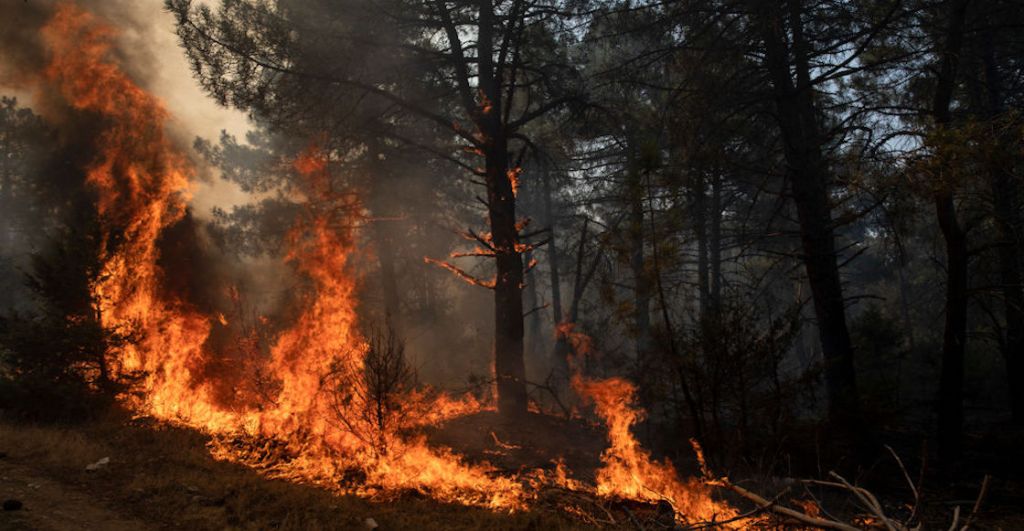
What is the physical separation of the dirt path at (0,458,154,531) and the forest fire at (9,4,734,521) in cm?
199

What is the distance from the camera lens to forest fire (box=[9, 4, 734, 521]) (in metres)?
7.77

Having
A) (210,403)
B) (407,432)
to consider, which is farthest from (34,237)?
(407,432)

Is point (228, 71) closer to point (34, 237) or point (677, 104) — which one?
point (677, 104)

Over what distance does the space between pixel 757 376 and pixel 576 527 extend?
3581mm

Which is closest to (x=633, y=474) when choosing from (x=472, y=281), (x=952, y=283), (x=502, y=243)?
(x=502, y=243)

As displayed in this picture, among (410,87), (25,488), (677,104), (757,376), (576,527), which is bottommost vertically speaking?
(576,527)

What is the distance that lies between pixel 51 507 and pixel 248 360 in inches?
177

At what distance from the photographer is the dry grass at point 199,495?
6102 millimetres

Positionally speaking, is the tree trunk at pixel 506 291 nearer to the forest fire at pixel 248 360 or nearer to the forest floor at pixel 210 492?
the forest fire at pixel 248 360

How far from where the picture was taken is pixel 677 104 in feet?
32.8

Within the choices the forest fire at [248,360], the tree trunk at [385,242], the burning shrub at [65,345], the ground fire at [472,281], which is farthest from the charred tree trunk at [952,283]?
the tree trunk at [385,242]

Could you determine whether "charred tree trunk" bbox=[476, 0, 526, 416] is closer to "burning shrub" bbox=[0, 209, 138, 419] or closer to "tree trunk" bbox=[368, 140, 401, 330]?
"burning shrub" bbox=[0, 209, 138, 419]

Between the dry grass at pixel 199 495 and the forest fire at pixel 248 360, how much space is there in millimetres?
578

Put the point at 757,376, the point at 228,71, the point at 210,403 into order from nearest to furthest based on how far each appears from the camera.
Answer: the point at 757,376
the point at 228,71
the point at 210,403
